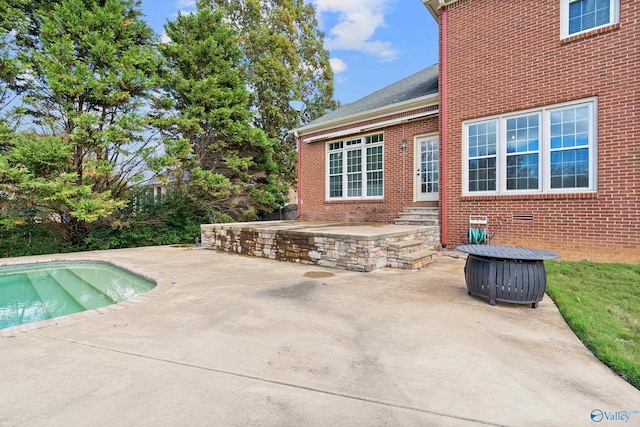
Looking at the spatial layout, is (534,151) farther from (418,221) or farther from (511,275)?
(511,275)

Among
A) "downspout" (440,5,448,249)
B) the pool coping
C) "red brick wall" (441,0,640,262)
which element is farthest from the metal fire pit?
the pool coping

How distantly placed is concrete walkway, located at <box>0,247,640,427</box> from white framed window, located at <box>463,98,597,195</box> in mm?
3549

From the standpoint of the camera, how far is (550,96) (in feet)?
20.5

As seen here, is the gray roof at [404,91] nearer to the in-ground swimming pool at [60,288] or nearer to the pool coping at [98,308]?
the pool coping at [98,308]

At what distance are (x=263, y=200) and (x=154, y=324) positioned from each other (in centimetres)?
993

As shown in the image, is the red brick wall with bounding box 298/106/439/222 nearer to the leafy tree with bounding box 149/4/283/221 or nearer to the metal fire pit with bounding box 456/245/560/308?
the leafy tree with bounding box 149/4/283/221

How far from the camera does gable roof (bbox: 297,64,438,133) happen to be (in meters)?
8.95

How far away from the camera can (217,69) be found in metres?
12.1

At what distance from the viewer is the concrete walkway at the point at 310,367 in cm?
179

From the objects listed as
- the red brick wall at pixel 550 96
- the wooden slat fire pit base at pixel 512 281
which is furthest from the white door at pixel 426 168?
the wooden slat fire pit base at pixel 512 281

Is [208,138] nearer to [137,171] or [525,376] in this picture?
[137,171]

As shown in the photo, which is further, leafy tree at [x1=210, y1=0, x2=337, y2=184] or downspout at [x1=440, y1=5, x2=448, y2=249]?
leafy tree at [x1=210, y1=0, x2=337, y2=184]

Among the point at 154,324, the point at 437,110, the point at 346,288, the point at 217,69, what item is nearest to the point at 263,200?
the point at 217,69

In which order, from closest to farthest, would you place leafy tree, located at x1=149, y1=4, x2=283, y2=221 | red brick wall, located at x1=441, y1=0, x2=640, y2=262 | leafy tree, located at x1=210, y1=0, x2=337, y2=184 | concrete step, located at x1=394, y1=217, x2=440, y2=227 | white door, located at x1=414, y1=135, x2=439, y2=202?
1. red brick wall, located at x1=441, y1=0, x2=640, y2=262
2. concrete step, located at x1=394, y1=217, x2=440, y2=227
3. white door, located at x1=414, y1=135, x2=439, y2=202
4. leafy tree, located at x1=149, y1=4, x2=283, y2=221
5. leafy tree, located at x1=210, y1=0, x2=337, y2=184
